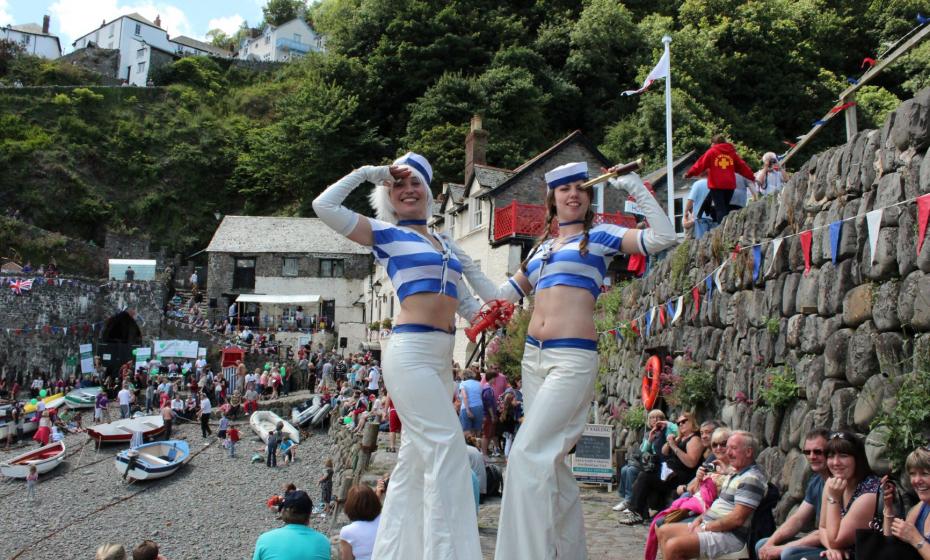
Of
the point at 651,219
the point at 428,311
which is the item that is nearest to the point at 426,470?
the point at 428,311

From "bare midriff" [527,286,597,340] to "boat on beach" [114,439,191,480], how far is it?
20.9m

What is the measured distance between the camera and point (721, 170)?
9930 mm

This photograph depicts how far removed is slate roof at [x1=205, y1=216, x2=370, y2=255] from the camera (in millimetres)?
45469

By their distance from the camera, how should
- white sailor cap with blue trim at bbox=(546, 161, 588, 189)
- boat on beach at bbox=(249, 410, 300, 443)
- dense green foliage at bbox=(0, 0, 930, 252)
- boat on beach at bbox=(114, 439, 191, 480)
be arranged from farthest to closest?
dense green foliage at bbox=(0, 0, 930, 252) → boat on beach at bbox=(249, 410, 300, 443) → boat on beach at bbox=(114, 439, 191, 480) → white sailor cap with blue trim at bbox=(546, 161, 588, 189)

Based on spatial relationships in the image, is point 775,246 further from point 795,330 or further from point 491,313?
point 491,313

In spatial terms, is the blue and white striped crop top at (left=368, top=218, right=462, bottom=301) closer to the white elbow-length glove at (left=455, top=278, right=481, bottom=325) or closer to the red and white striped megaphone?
the white elbow-length glove at (left=455, top=278, right=481, bottom=325)

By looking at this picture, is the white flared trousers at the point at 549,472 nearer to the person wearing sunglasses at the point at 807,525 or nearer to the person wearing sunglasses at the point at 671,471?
the person wearing sunglasses at the point at 807,525

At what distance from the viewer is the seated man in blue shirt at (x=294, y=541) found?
5215 millimetres

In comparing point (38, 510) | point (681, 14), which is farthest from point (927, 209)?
point (681, 14)

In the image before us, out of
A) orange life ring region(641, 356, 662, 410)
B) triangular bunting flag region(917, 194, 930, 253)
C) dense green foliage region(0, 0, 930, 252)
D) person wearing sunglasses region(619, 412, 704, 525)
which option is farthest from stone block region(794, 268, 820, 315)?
dense green foliage region(0, 0, 930, 252)

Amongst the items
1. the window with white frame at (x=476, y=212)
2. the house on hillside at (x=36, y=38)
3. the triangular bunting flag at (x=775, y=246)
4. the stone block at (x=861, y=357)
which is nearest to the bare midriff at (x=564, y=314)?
the stone block at (x=861, y=357)

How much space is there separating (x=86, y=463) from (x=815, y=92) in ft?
124

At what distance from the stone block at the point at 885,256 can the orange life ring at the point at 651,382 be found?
503cm

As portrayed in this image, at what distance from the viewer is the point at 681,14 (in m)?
42.6
